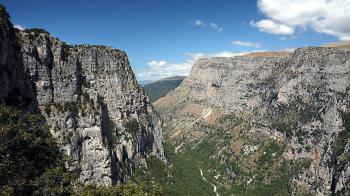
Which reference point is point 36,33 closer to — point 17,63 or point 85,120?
point 17,63

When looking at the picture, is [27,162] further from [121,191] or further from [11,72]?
[11,72]

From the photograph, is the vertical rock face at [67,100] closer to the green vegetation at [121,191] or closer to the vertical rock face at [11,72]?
the vertical rock face at [11,72]

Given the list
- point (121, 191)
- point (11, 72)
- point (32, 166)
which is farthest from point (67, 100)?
point (121, 191)

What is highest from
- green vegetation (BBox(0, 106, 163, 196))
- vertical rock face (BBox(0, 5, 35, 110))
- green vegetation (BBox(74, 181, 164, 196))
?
vertical rock face (BBox(0, 5, 35, 110))

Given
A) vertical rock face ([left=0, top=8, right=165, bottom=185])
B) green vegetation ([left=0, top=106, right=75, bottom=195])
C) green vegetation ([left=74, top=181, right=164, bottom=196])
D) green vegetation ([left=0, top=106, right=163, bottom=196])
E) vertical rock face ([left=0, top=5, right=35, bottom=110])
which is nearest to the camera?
green vegetation ([left=0, top=106, right=75, bottom=195])

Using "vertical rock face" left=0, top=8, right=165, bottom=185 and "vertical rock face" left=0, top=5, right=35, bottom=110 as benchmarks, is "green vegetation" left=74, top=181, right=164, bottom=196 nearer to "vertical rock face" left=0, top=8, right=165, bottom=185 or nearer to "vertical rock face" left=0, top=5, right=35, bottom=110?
"vertical rock face" left=0, top=5, right=35, bottom=110

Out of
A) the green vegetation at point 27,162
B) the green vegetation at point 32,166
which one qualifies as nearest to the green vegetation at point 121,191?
the green vegetation at point 32,166

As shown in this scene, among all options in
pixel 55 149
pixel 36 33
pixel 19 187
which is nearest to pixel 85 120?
pixel 36 33

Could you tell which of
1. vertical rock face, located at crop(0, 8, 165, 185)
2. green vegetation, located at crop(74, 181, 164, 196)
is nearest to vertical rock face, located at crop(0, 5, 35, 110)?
vertical rock face, located at crop(0, 8, 165, 185)
